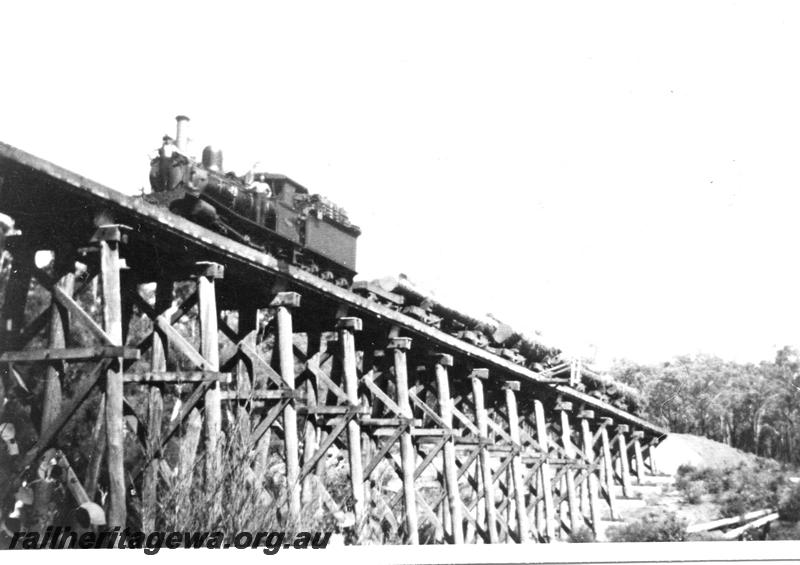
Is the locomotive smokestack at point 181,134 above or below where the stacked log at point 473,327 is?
above

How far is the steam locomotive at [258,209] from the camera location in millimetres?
9406

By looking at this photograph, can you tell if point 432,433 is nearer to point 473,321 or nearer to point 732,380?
point 473,321

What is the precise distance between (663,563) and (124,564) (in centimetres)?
318

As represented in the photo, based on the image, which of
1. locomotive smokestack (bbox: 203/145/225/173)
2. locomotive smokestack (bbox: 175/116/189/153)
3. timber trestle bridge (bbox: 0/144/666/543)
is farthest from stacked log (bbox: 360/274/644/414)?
locomotive smokestack (bbox: 175/116/189/153)

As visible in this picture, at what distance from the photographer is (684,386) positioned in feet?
48.1

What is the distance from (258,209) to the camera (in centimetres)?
1054

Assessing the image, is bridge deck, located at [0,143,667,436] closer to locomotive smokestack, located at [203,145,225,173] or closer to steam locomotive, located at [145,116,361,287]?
steam locomotive, located at [145,116,361,287]

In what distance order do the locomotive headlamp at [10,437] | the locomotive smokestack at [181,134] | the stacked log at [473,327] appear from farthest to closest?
the stacked log at [473,327] → the locomotive smokestack at [181,134] → the locomotive headlamp at [10,437]

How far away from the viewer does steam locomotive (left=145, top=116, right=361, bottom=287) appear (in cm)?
941

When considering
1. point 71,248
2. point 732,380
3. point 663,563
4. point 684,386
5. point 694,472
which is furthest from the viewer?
point 694,472

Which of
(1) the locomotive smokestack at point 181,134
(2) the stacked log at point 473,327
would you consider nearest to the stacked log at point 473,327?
(2) the stacked log at point 473,327

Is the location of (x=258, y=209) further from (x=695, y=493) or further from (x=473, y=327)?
(x=695, y=493)

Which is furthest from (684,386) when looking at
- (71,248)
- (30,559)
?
(30,559)

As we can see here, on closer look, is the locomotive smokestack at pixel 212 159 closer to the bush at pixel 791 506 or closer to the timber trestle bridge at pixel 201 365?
the timber trestle bridge at pixel 201 365
